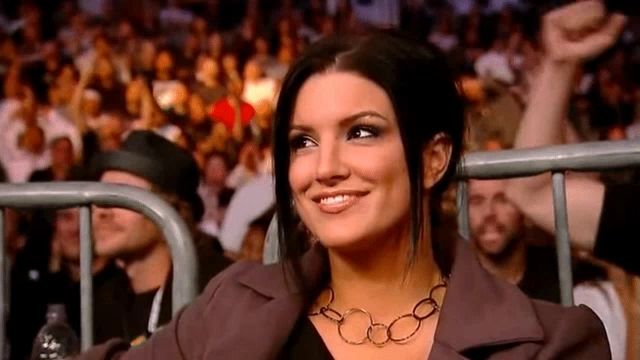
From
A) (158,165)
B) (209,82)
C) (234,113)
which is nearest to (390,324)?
(158,165)

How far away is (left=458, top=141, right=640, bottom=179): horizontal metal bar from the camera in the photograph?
128 cm

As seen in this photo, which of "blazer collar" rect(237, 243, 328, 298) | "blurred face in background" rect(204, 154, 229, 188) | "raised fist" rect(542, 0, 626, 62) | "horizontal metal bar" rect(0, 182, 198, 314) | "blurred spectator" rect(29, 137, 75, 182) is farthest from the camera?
"blurred face in background" rect(204, 154, 229, 188)

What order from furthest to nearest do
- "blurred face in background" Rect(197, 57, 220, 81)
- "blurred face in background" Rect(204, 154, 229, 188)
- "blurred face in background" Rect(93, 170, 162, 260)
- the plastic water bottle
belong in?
"blurred face in background" Rect(197, 57, 220, 81) < "blurred face in background" Rect(204, 154, 229, 188) < "blurred face in background" Rect(93, 170, 162, 260) < the plastic water bottle

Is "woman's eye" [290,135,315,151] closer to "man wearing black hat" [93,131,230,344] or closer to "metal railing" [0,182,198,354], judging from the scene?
"metal railing" [0,182,198,354]

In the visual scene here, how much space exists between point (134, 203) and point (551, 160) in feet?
1.66

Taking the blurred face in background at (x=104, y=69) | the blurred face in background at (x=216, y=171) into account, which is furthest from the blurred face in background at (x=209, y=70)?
the blurred face in background at (x=216, y=171)

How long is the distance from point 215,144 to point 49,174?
2.92 feet

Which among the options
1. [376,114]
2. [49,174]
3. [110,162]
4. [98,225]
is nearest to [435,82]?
[376,114]

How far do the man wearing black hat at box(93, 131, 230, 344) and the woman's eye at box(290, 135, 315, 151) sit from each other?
0.55 metres

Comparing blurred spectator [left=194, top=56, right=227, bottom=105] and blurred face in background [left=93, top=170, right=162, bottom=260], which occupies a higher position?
blurred face in background [left=93, top=170, right=162, bottom=260]

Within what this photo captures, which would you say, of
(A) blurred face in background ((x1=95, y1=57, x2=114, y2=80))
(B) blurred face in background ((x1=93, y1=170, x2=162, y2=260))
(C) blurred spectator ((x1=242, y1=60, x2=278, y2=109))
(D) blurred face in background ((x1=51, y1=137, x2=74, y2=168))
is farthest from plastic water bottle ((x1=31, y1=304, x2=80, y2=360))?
(A) blurred face in background ((x1=95, y1=57, x2=114, y2=80))

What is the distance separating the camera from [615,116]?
5.04 meters

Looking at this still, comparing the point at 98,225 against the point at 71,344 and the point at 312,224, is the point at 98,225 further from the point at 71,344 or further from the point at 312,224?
the point at 312,224

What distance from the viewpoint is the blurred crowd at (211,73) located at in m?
4.86
